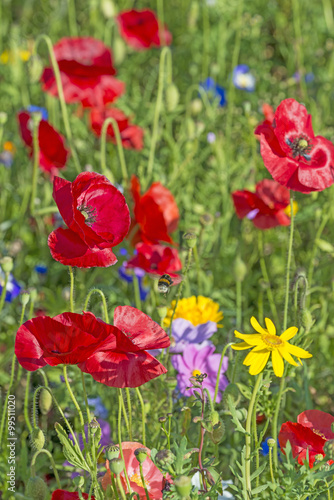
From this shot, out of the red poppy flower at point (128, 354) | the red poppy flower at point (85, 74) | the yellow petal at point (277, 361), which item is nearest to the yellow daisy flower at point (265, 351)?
the yellow petal at point (277, 361)

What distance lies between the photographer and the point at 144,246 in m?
1.49

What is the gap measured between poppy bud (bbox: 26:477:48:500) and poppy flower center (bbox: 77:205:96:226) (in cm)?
45

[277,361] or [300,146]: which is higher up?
[300,146]

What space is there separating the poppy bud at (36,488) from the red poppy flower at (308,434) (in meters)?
0.41

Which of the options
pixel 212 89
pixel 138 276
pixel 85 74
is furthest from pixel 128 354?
pixel 212 89

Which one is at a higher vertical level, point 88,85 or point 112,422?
point 88,85

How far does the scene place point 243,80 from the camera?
2711 mm

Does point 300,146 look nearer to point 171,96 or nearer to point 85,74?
point 171,96

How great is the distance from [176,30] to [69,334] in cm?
260

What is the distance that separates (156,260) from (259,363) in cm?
51

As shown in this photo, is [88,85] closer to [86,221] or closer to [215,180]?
[215,180]

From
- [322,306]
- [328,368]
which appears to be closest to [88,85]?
[322,306]

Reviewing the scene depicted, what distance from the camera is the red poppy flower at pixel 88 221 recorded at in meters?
1.11

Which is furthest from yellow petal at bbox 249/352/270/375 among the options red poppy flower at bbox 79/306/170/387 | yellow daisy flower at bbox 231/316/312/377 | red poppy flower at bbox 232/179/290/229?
red poppy flower at bbox 232/179/290/229
